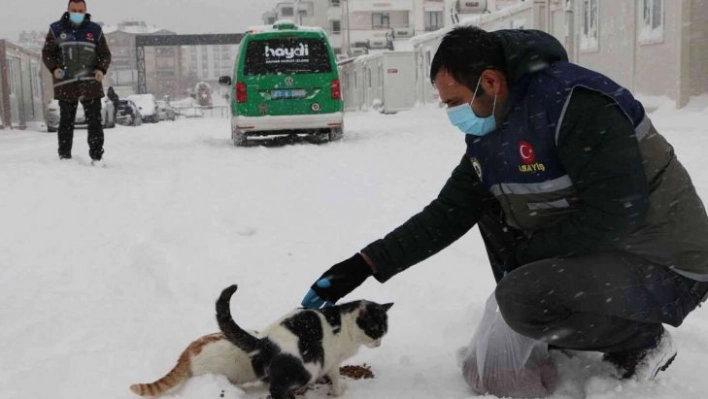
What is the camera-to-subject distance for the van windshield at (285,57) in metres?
13.1

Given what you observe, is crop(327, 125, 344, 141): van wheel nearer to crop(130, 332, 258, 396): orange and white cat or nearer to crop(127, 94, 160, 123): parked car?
crop(130, 332, 258, 396): orange and white cat

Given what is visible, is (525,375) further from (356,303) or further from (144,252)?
(144,252)

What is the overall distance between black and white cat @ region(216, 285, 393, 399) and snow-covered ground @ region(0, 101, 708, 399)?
0.55 ft

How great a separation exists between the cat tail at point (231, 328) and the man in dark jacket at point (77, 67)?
7131mm

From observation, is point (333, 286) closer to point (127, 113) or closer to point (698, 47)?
point (698, 47)

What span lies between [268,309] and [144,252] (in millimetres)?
1476

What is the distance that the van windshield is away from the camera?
13070mm

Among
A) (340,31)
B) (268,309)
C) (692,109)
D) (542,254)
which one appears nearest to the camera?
(542,254)

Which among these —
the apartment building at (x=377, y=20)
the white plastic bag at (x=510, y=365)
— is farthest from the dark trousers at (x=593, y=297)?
the apartment building at (x=377, y=20)

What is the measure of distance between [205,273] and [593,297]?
2.56 meters

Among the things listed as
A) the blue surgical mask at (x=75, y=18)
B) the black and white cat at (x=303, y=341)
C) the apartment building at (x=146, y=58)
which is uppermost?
the apartment building at (x=146, y=58)

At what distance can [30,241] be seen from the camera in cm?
521

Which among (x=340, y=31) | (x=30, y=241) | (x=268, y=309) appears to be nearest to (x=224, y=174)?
(x=30, y=241)

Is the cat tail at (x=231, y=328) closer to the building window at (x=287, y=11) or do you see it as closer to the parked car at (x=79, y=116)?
the parked car at (x=79, y=116)
